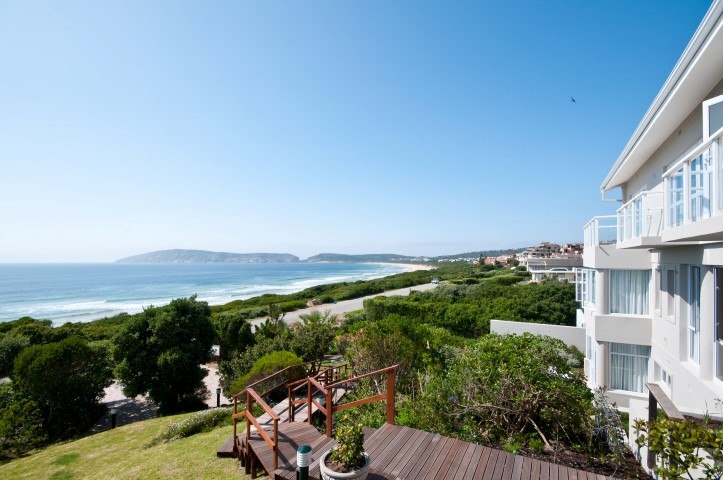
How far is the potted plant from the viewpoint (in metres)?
4.68

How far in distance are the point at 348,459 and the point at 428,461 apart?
141cm

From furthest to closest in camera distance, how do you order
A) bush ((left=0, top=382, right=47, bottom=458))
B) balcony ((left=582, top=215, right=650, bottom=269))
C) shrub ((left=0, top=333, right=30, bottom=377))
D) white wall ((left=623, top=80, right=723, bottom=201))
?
1. shrub ((left=0, top=333, right=30, bottom=377))
2. bush ((left=0, top=382, right=47, bottom=458))
3. balcony ((left=582, top=215, right=650, bottom=269))
4. white wall ((left=623, top=80, right=723, bottom=201))

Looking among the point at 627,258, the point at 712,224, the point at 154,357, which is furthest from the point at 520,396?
the point at 154,357

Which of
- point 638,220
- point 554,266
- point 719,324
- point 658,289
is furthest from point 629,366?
point 554,266

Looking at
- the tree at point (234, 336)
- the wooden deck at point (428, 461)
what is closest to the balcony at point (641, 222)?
the wooden deck at point (428, 461)

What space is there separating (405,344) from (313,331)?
8.16 meters

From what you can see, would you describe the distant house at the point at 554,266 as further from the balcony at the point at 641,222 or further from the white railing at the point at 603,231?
the balcony at the point at 641,222

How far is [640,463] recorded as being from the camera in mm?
6250

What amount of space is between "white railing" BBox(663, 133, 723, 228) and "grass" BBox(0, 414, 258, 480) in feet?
28.6

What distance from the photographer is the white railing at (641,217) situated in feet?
24.8

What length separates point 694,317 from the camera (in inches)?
271

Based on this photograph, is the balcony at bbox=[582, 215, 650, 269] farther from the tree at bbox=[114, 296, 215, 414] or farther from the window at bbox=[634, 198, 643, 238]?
the tree at bbox=[114, 296, 215, 414]

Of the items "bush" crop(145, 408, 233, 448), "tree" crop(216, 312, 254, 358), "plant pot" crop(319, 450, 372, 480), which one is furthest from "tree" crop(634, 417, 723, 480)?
"tree" crop(216, 312, 254, 358)

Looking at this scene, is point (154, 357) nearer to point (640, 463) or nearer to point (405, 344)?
point (405, 344)
